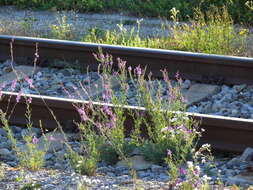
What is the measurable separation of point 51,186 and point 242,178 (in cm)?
140

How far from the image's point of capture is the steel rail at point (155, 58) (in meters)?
8.96

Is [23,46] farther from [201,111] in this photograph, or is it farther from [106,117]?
[106,117]

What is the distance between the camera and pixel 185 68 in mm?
9281

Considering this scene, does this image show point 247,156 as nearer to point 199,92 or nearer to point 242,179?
point 242,179

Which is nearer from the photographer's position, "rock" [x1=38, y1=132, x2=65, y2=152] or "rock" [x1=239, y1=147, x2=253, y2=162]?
"rock" [x1=239, y1=147, x2=253, y2=162]

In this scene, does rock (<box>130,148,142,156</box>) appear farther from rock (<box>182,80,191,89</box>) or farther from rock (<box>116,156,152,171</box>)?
rock (<box>182,80,191,89</box>)

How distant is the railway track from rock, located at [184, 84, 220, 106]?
17 centimetres

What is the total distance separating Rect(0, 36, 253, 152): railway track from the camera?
697 cm

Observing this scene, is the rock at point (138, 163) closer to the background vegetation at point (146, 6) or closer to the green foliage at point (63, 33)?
the green foliage at point (63, 33)

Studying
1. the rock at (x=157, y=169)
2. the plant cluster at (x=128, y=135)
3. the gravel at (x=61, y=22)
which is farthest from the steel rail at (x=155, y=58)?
the rock at (x=157, y=169)

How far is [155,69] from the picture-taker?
31.1ft

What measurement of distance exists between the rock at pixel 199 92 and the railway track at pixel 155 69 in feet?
0.55

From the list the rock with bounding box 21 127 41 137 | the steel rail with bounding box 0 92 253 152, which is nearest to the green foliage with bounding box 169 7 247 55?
the steel rail with bounding box 0 92 253 152

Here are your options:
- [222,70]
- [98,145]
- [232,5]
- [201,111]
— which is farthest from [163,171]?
[232,5]
